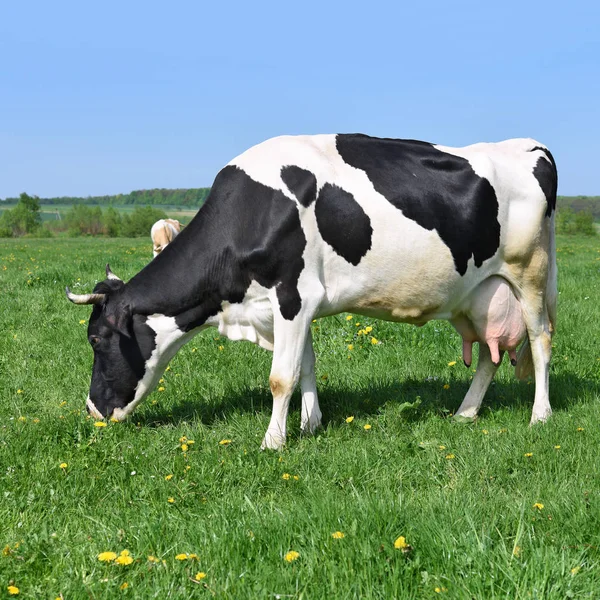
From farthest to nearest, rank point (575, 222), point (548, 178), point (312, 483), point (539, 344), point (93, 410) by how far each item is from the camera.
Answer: point (575, 222) < point (539, 344) < point (548, 178) < point (93, 410) < point (312, 483)

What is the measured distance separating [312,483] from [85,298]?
90.5 inches

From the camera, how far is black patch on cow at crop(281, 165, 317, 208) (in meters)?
5.43

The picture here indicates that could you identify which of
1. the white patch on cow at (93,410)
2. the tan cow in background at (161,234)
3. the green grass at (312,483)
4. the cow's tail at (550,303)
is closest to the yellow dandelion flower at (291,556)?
the green grass at (312,483)

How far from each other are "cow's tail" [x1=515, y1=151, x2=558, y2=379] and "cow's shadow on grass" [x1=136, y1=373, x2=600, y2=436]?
296 mm

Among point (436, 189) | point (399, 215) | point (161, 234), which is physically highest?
point (436, 189)

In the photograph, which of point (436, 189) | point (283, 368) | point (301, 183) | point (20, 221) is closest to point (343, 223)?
point (301, 183)

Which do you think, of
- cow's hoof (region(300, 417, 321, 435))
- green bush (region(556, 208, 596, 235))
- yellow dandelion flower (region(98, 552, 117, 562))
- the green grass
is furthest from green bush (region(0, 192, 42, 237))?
yellow dandelion flower (region(98, 552, 117, 562))

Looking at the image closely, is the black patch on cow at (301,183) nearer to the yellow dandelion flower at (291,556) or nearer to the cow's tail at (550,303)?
the cow's tail at (550,303)

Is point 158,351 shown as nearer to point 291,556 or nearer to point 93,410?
point 93,410

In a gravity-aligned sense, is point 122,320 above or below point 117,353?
above

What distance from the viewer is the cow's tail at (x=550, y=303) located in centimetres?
645

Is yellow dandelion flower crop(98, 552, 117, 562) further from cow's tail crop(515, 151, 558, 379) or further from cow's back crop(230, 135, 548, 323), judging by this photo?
cow's tail crop(515, 151, 558, 379)

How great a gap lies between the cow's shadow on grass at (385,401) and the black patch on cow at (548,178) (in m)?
1.74

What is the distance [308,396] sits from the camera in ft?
20.0
